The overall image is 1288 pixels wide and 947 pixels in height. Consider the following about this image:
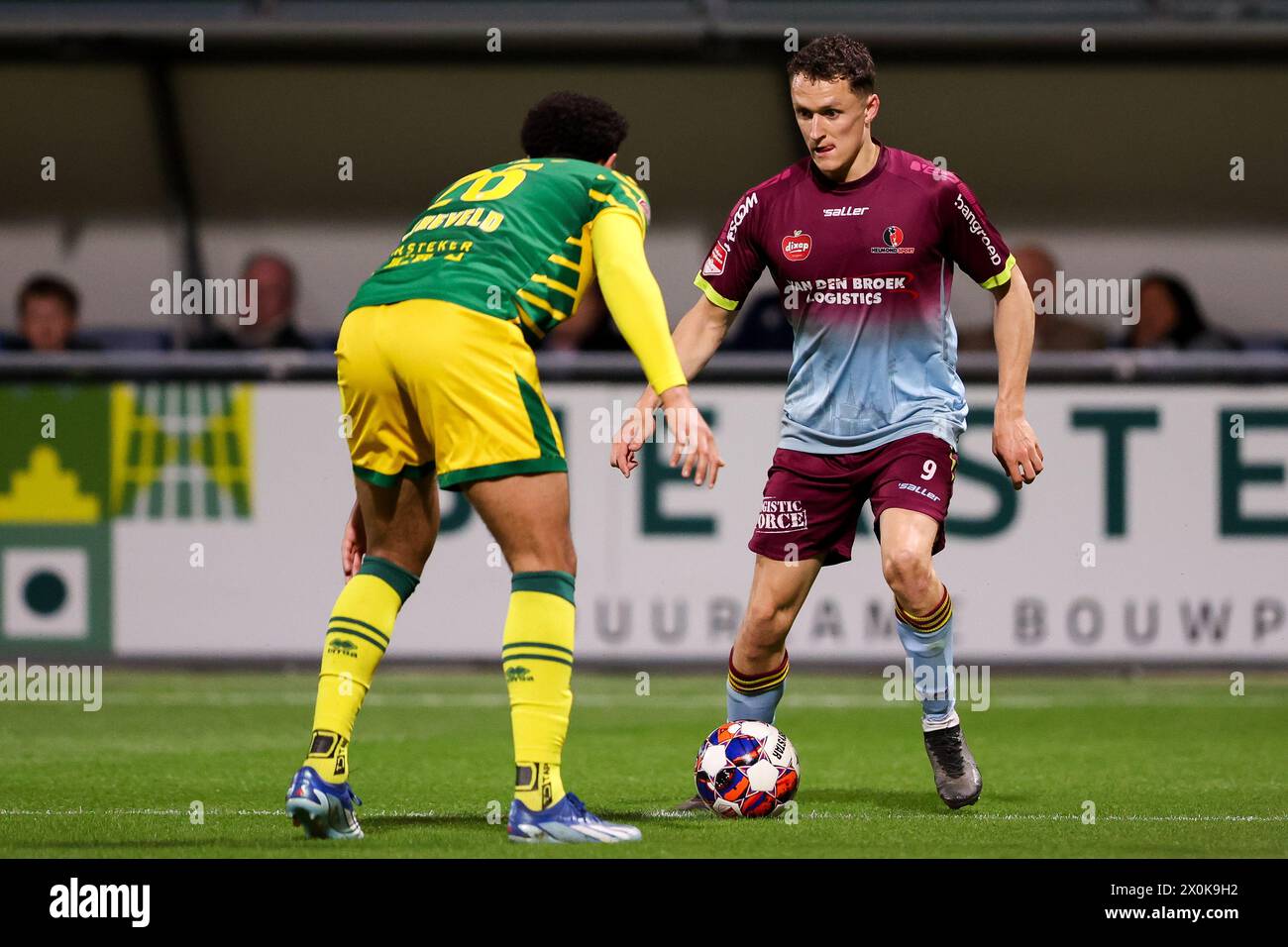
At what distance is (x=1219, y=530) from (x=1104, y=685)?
956 millimetres

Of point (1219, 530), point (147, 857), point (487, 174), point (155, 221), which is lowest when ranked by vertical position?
point (147, 857)

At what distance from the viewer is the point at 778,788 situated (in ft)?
20.0

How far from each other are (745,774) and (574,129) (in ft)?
6.36

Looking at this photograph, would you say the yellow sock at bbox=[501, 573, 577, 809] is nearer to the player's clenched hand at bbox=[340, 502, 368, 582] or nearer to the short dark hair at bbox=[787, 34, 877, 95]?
the player's clenched hand at bbox=[340, 502, 368, 582]

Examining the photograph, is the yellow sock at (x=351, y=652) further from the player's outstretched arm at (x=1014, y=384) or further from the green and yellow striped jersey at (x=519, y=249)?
A: the player's outstretched arm at (x=1014, y=384)

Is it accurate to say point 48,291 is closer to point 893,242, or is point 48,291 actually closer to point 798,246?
point 798,246

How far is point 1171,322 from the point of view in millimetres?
11117

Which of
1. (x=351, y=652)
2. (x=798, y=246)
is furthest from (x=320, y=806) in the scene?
(x=798, y=246)

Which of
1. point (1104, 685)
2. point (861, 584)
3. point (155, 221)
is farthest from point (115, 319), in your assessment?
point (1104, 685)

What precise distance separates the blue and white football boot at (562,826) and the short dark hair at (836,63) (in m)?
2.32

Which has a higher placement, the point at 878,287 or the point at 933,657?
the point at 878,287

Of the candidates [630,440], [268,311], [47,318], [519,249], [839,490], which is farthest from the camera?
[268,311]

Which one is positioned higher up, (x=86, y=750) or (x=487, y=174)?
(x=487, y=174)
